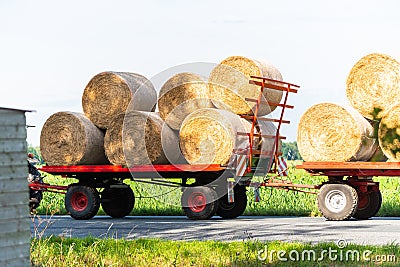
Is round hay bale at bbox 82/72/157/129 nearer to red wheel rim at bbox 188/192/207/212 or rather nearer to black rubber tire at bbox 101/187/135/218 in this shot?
black rubber tire at bbox 101/187/135/218

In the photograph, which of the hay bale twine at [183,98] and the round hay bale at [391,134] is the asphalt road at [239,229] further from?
the hay bale twine at [183,98]

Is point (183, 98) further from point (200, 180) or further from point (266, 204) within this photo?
point (266, 204)

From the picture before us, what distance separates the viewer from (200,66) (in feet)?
55.7

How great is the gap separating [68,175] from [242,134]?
14.3ft

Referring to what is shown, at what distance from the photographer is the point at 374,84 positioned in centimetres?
1587

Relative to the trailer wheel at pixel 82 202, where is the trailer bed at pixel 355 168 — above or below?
above

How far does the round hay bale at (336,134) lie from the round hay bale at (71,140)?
4.35m

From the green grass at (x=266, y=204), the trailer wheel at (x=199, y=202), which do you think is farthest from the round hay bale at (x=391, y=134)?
the trailer wheel at (x=199, y=202)

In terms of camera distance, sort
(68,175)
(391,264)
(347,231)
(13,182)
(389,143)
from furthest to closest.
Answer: (68,175), (389,143), (347,231), (391,264), (13,182)

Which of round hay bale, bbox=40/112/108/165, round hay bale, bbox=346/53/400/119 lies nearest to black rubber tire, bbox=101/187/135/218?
round hay bale, bbox=40/112/108/165

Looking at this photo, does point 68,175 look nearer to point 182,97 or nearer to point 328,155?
point 182,97

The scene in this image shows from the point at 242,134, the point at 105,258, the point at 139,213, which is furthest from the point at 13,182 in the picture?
the point at 139,213

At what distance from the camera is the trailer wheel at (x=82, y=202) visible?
57.4 feet

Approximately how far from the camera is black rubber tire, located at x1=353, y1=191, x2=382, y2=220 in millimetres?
16766
